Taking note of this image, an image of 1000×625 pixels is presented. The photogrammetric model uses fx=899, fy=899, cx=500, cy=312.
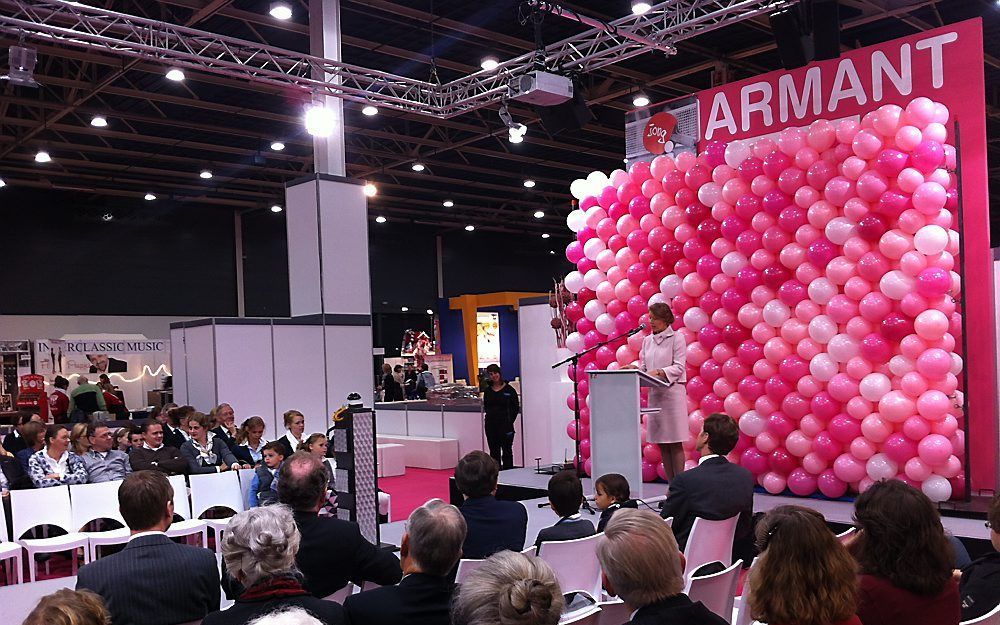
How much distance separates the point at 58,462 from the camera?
6910 mm

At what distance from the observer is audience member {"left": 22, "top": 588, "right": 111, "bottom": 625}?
5.68ft

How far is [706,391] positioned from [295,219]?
187 inches

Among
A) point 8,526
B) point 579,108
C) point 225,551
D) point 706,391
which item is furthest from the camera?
point 579,108

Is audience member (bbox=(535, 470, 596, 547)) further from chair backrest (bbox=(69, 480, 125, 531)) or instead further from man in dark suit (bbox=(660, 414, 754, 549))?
chair backrest (bbox=(69, 480, 125, 531))

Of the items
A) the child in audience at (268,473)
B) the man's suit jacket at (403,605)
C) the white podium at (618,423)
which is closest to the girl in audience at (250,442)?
the child in audience at (268,473)

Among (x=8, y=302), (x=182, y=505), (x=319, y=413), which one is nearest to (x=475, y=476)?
(x=182, y=505)

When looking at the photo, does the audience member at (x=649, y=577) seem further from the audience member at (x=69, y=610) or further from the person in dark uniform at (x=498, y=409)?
the person in dark uniform at (x=498, y=409)

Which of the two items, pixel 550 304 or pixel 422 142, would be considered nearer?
pixel 550 304

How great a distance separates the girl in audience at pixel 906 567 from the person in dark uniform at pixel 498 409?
815 centimetres

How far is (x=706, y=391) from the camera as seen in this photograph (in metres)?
7.71

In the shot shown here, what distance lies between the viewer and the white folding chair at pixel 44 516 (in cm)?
575

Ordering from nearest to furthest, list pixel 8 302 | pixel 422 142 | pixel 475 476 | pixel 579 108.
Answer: pixel 475 476
pixel 579 108
pixel 422 142
pixel 8 302

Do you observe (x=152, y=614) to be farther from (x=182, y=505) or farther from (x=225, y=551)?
(x=182, y=505)

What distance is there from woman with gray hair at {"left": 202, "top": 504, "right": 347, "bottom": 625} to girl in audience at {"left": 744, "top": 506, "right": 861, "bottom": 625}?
114 centimetres
